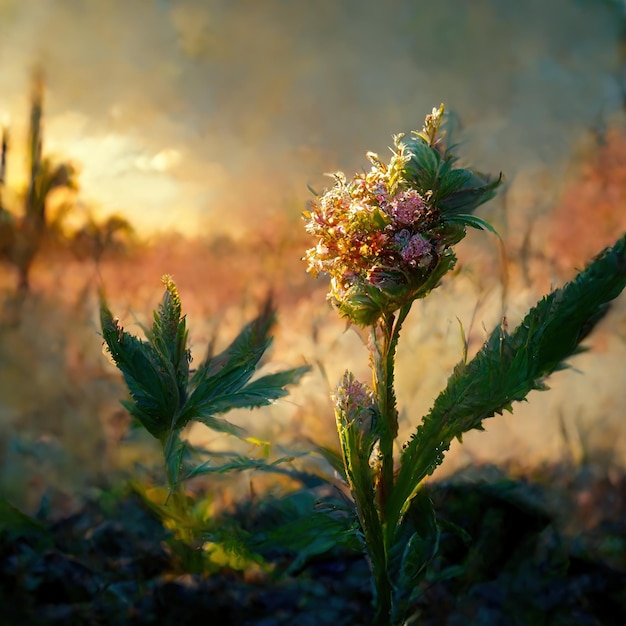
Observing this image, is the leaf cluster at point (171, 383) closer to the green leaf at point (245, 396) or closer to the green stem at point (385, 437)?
the green leaf at point (245, 396)

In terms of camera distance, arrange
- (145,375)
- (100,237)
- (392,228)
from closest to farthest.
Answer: (392,228) < (145,375) < (100,237)

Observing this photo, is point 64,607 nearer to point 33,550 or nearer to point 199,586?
point 33,550

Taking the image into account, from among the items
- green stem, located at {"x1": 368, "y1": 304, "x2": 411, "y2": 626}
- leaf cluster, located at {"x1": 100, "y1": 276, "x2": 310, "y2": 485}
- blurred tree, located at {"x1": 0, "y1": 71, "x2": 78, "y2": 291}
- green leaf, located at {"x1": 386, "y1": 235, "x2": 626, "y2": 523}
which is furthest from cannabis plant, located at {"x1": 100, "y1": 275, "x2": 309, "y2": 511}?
blurred tree, located at {"x1": 0, "y1": 71, "x2": 78, "y2": 291}

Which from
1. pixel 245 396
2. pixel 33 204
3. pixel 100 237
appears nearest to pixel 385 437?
pixel 245 396

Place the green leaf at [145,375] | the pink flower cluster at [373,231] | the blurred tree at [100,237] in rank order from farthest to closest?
1. the blurred tree at [100,237]
2. the green leaf at [145,375]
3. the pink flower cluster at [373,231]

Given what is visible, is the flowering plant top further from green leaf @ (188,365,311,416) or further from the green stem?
green leaf @ (188,365,311,416)

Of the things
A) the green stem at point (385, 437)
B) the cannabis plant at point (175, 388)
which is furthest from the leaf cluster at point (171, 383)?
the green stem at point (385, 437)

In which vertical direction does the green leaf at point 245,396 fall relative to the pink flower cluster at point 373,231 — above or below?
below

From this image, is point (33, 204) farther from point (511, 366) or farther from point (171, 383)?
point (511, 366)
